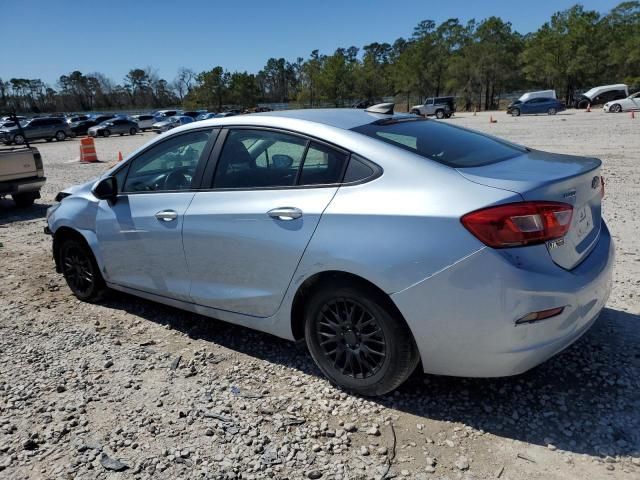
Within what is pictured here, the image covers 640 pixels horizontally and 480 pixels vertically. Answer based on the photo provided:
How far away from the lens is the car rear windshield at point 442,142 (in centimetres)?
296

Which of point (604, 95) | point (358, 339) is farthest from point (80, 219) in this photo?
point (604, 95)

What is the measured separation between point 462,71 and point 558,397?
7528 centimetres

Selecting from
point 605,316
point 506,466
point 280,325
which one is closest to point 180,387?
point 280,325

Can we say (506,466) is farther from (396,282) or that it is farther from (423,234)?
(423,234)

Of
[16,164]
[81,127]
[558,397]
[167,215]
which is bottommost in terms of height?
[558,397]

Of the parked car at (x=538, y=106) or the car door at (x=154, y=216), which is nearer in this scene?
the car door at (x=154, y=216)

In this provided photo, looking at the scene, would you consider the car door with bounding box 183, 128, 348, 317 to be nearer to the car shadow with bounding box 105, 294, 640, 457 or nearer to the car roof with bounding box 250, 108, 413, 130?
the car roof with bounding box 250, 108, 413, 130

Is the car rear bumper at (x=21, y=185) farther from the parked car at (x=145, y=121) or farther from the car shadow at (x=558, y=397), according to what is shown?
the parked car at (x=145, y=121)

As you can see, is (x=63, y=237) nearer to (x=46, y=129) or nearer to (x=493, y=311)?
(x=493, y=311)

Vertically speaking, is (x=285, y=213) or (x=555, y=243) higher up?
(x=285, y=213)

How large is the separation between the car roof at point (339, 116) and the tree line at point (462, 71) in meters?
67.7

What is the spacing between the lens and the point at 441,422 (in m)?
2.84

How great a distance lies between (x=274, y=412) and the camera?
9.93 ft

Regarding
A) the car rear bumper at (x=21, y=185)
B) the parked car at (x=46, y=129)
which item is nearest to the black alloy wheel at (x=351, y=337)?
the car rear bumper at (x=21, y=185)
